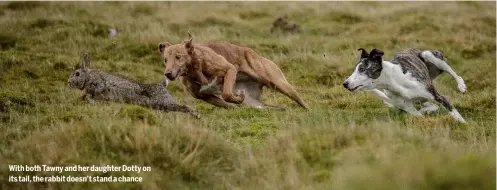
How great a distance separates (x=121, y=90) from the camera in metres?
12.3

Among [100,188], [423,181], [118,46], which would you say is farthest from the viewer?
[118,46]

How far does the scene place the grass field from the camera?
23.0 ft

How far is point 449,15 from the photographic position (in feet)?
87.7

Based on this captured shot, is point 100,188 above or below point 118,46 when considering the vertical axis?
below

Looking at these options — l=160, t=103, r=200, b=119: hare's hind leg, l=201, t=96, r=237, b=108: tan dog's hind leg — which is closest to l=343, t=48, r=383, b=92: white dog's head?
l=201, t=96, r=237, b=108: tan dog's hind leg

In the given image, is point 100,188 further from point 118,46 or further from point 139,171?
point 118,46

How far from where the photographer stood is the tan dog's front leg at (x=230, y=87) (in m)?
11.9

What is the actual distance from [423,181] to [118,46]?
13.4m

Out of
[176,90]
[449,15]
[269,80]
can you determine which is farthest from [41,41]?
[449,15]

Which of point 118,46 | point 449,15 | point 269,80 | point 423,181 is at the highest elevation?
point 449,15

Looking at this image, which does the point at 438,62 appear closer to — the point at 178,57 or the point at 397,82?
the point at 397,82

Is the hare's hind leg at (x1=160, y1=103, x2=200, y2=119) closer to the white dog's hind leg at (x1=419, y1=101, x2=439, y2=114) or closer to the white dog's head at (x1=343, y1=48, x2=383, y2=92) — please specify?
the white dog's head at (x1=343, y1=48, x2=383, y2=92)

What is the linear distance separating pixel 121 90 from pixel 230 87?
1.91 m

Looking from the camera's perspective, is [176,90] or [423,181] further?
[176,90]
